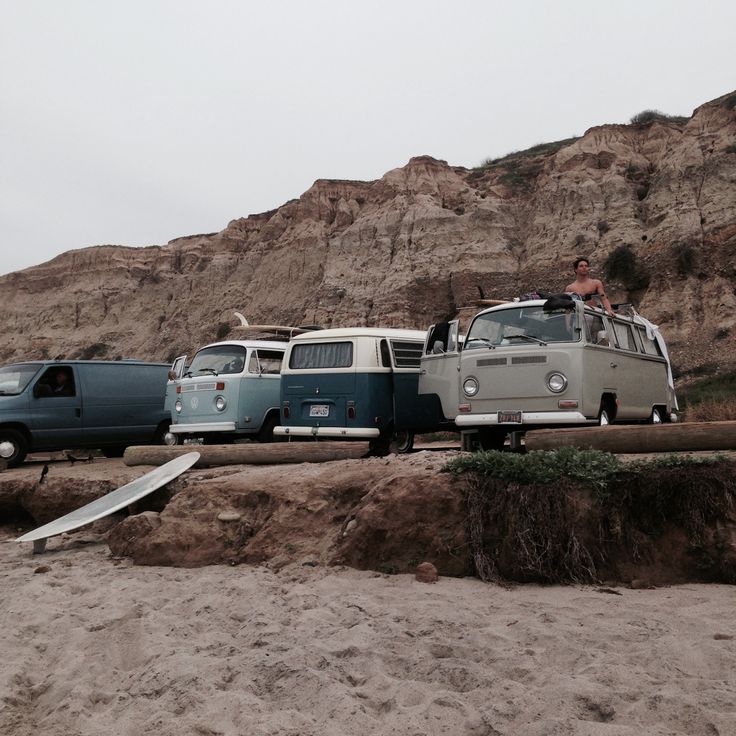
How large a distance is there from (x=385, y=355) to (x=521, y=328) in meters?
2.38

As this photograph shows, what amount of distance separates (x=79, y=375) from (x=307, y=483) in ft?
21.9

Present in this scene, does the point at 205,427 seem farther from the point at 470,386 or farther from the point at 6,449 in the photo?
the point at 470,386

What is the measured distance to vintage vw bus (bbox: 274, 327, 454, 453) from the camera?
32.6ft

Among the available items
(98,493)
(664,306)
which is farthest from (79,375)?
(664,306)

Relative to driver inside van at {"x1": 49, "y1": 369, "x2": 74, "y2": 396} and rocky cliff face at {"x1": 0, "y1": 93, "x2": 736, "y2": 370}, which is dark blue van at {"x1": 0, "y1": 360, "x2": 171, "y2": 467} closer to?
driver inside van at {"x1": 49, "y1": 369, "x2": 74, "y2": 396}

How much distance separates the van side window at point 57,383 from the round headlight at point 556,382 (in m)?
8.20

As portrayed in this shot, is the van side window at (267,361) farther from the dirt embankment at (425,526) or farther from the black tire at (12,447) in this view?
the black tire at (12,447)

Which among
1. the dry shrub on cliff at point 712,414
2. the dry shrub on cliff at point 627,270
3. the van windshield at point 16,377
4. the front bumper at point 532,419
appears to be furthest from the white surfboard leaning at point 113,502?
the dry shrub on cliff at point 627,270

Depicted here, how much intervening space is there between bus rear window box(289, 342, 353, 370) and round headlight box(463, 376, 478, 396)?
2.04 m

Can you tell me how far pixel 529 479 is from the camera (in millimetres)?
5824

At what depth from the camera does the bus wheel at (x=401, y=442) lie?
10.4 meters

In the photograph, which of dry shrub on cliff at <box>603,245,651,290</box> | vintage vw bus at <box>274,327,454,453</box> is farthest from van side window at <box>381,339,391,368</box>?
dry shrub on cliff at <box>603,245,651,290</box>

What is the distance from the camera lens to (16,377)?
11.7 m

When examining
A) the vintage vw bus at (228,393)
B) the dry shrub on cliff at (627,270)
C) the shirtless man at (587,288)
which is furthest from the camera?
the dry shrub on cliff at (627,270)
